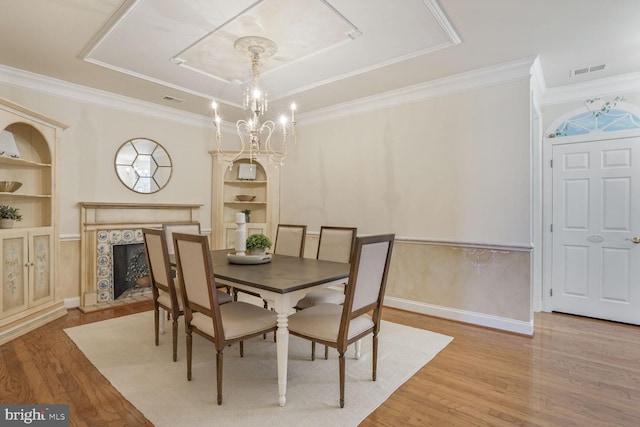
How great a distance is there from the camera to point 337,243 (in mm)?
3357

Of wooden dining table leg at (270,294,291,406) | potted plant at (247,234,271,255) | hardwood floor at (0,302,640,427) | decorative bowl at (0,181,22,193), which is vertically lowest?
hardwood floor at (0,302,640,427)

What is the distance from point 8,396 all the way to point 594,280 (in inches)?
206

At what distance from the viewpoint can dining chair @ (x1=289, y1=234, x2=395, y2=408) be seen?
1.99 metres

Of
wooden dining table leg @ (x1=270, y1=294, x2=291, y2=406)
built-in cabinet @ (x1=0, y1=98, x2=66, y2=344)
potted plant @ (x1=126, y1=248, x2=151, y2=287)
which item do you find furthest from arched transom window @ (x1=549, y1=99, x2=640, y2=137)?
built-in cabinet @ (x1=0, y1=98, x2=66, y2=344)

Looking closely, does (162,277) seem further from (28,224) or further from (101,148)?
(101,148)

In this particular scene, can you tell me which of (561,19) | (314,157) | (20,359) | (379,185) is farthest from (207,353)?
(561,19)

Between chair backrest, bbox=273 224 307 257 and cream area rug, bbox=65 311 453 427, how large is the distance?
2.98 feet

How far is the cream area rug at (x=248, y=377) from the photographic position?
1948 mm

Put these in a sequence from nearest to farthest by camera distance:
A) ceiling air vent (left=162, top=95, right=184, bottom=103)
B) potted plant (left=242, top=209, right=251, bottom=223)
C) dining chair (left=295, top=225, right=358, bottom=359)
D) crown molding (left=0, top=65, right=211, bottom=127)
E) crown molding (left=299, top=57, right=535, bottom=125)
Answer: dining chair (left=295, top=225, right=358, bottom=359)
crown molding (left=299, top=57, right=535, bottom=125)
crown molding (left=0, top=65, right=211, bottom=127)
ceiling air vent (left=162, top=95, right=184, bottom=103)
potted plant (left=242, top=209, right=251, bottom=223)

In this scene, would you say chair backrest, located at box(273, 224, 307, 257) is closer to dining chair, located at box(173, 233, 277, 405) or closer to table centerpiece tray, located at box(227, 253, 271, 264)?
table centerpiece tray, located at box(227, 253, 271, 264)

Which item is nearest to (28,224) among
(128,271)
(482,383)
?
(128,271)

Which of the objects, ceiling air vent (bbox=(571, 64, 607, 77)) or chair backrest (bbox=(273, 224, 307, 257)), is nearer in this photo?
ceiling air vent (bbox=(571, 64, 607, 77))

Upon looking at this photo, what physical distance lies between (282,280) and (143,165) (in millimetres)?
3325

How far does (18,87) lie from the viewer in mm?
3520
